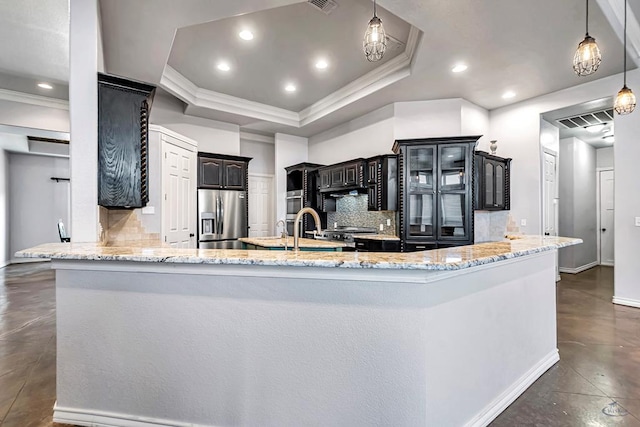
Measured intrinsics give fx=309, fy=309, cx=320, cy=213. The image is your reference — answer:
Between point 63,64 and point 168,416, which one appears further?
point 63,64

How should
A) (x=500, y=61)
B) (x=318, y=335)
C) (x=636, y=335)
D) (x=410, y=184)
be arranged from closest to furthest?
1. (x=318, y=335)
2. (x=636, y=335)
3. (x=500, y=61)
4. (x=410, y=184)

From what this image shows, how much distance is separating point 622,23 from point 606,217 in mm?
5738

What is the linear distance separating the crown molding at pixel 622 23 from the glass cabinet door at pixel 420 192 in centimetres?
229

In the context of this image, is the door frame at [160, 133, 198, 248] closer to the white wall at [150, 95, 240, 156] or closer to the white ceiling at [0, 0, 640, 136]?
the white ceiling at [0, 0, 640, 136]

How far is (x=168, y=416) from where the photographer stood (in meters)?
1.66

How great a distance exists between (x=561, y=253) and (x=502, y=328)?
608 centimetres

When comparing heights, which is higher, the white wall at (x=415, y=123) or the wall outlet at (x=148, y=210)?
the white wall at (x=415, y=123)

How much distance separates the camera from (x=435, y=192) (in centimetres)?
474

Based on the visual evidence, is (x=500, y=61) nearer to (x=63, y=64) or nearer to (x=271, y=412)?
(x=271, y=412)

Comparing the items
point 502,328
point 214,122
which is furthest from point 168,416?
point 214,122

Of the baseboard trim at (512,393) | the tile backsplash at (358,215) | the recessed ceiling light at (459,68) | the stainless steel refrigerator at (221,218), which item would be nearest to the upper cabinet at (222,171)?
the stainless steel refrigerator at (221,218)

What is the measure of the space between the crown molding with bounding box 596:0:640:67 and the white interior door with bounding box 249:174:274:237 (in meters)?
6.18

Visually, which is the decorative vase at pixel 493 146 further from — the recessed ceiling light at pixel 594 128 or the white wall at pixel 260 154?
the white wall at pixel 260 154

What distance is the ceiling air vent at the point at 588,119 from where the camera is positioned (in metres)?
5.04
